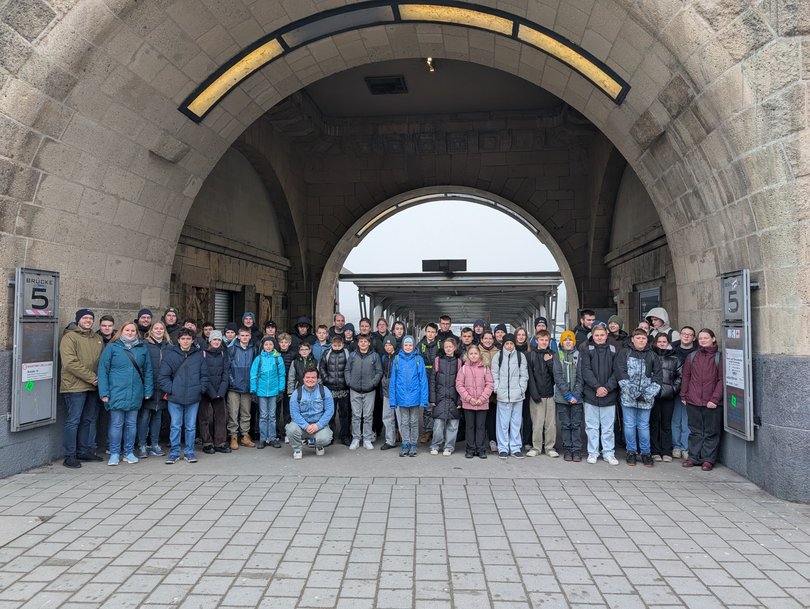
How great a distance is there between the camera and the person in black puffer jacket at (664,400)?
625cm

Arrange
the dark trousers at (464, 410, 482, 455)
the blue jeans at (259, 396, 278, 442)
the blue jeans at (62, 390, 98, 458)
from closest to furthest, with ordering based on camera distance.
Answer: the blue jeans at (62, 390, 98, 458) → the dark trousers at (464, 410, 482, 455) → the blue jeans at (259, 396, 278, 442)

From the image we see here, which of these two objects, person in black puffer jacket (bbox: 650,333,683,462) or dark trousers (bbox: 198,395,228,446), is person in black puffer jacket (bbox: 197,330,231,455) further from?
person in black puffer jacket (bbox: 650,333,683,462)

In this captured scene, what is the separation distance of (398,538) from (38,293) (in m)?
4.67

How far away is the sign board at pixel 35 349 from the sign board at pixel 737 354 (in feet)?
23.4

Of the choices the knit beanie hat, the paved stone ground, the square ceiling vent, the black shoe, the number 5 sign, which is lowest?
the paved stone ground

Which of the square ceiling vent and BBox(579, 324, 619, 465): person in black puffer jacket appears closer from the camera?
BBox(579, 324, 619, 465): person in black puffer jacket

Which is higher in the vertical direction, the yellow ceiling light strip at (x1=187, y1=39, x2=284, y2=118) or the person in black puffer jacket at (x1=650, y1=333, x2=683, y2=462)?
the yellow ceiling light strip at (x1=187, y1=39, x2=284, y2=118)

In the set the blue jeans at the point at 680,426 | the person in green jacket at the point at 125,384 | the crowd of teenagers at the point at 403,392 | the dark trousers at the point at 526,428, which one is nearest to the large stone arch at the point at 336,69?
the crowd of teenagers at the point at 403,392

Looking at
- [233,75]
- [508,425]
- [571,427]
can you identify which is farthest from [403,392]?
[233,75]

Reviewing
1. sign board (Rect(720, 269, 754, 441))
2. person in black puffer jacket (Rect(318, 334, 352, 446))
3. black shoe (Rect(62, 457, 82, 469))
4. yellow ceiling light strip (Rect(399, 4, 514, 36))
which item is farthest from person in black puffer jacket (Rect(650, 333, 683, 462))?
black shoe (Rect(62, 457, 82, 469))

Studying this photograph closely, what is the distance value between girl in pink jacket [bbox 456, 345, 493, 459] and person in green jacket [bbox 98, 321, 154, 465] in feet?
11.8

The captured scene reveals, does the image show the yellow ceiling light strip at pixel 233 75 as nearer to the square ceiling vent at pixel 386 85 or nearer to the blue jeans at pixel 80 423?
the blue jeans at pixel 80 423

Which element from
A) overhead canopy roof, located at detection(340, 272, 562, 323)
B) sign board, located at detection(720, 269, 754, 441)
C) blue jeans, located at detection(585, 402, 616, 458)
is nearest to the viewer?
sign board, located at detection(720, 269, 754, 441)

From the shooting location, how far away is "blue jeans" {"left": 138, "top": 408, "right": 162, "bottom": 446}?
6492mm
